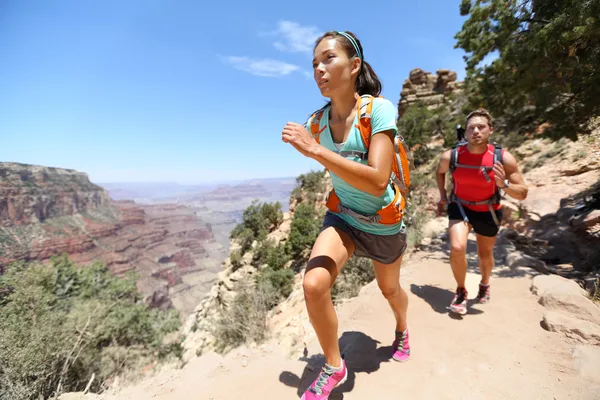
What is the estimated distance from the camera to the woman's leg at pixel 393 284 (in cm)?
169

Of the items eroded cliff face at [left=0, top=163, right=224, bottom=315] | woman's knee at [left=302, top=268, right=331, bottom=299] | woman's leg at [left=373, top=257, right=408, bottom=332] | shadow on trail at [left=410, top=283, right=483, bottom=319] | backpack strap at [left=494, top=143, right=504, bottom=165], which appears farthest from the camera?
eroded cliff face at [left=0, top=163, right=224, bottom=315]

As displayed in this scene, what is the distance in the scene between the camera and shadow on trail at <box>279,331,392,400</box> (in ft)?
5.89

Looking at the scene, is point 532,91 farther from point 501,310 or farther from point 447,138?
point 447,138

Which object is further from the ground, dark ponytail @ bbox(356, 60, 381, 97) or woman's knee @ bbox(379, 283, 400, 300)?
dark ponytail @ bbox(356, 60, 381, 97)

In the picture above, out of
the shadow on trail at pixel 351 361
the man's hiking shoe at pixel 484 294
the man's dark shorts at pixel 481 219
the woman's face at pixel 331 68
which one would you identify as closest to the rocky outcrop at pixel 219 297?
the shadow on trail at pixel 351 361

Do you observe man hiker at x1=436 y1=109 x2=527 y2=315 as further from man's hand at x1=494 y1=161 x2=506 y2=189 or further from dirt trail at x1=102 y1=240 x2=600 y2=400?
dirt trail at x1=102 y1=240 x2=600 y2=400

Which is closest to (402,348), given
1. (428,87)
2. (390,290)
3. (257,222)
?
(390,290)

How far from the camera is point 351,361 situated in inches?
82.3

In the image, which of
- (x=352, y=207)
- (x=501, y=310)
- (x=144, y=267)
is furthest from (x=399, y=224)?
(x=144, y=267)

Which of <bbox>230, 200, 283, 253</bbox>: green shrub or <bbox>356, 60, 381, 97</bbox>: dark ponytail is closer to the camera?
<bbox>356, 60, 381, 97</bbox>: dark ponytail

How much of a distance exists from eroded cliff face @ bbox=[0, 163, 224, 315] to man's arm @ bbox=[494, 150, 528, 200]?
7815 mm

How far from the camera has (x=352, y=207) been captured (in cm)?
155

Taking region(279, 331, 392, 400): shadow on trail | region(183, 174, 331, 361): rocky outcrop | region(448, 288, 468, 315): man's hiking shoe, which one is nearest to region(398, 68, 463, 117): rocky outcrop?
region(183, 174, 331, 361): rocky outcrop

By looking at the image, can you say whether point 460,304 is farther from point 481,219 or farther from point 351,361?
point 351,361
